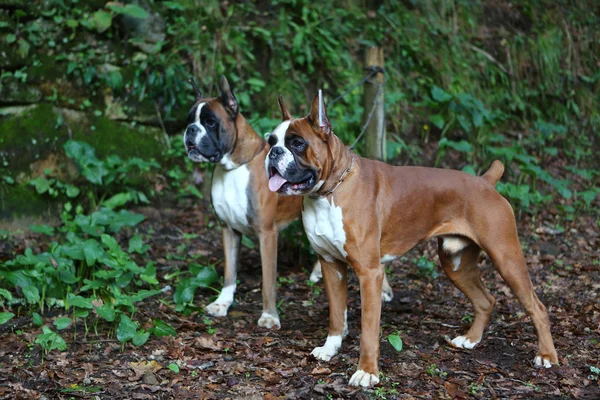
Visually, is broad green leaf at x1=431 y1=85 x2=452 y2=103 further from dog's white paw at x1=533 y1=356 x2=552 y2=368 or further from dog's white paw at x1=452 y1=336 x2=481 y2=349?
dog's white paw at x1=533 y1=356 x2=552 y2=368

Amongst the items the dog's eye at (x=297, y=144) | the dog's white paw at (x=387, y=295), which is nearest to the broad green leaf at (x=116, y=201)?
the dog's white paw at (x=387, y=295)

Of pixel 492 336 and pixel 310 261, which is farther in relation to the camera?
pixel 310 261

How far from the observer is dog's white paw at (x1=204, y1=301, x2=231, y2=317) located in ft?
19.2

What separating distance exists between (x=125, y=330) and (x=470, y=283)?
2.63m

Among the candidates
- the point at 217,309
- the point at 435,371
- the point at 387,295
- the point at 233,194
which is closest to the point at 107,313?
the point at 217,309

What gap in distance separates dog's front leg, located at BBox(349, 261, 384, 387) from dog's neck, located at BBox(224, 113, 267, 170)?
1632mm

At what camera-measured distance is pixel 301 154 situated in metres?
4.36

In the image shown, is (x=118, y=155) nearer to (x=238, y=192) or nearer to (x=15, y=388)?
(x=238, y=192)

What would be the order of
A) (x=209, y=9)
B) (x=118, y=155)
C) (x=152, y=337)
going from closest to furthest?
(x=152, y=337) < (x=118, y=155) < (x=209, y=9)

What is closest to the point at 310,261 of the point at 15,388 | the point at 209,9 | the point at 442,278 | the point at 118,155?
the point at 442,278

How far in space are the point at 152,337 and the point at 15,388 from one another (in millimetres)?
1150

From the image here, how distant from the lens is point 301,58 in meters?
9.73

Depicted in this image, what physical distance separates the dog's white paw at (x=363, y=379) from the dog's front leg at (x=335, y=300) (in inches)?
20.2

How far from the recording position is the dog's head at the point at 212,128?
5.57 meters
